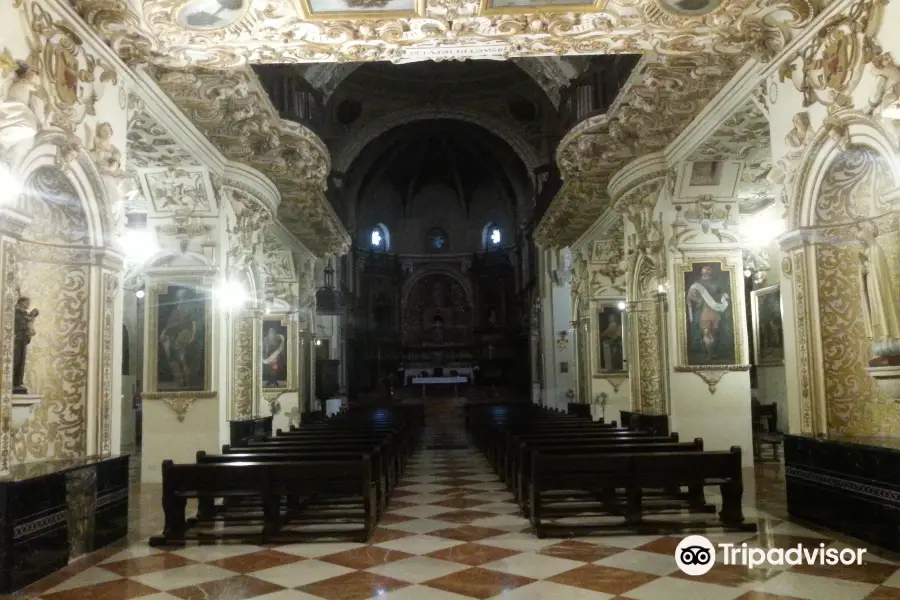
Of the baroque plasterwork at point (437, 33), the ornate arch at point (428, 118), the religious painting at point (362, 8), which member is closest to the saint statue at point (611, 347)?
the baroque plasterwork at point (437, 33)

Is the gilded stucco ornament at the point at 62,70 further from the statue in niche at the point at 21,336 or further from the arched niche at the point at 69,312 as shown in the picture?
the statue in niche at the point at 21,336

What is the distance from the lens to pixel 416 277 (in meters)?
36.5

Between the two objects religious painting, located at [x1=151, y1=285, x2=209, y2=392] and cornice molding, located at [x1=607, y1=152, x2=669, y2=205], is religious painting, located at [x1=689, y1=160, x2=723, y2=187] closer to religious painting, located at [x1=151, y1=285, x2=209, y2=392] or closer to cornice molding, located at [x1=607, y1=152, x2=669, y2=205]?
cornice molding, located at [x1=607, y1=152, x2=669, y2=205]

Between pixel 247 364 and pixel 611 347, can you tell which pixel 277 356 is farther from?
pixel 611 347

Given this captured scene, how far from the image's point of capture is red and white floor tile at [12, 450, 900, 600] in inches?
206

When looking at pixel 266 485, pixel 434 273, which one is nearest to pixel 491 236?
pixel 434 273

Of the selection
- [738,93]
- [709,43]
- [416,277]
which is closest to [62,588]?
[709,43]

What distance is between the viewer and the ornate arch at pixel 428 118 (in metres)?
27.1

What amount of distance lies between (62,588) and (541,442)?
16.7 feet

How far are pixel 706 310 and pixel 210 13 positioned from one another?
27.5 ft

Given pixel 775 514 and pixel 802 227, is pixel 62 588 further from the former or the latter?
pixel 802 227

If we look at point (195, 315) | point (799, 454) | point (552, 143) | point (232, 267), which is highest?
point (552, 143)

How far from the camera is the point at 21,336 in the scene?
6.09 meters

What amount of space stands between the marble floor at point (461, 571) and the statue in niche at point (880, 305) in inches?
62.7
